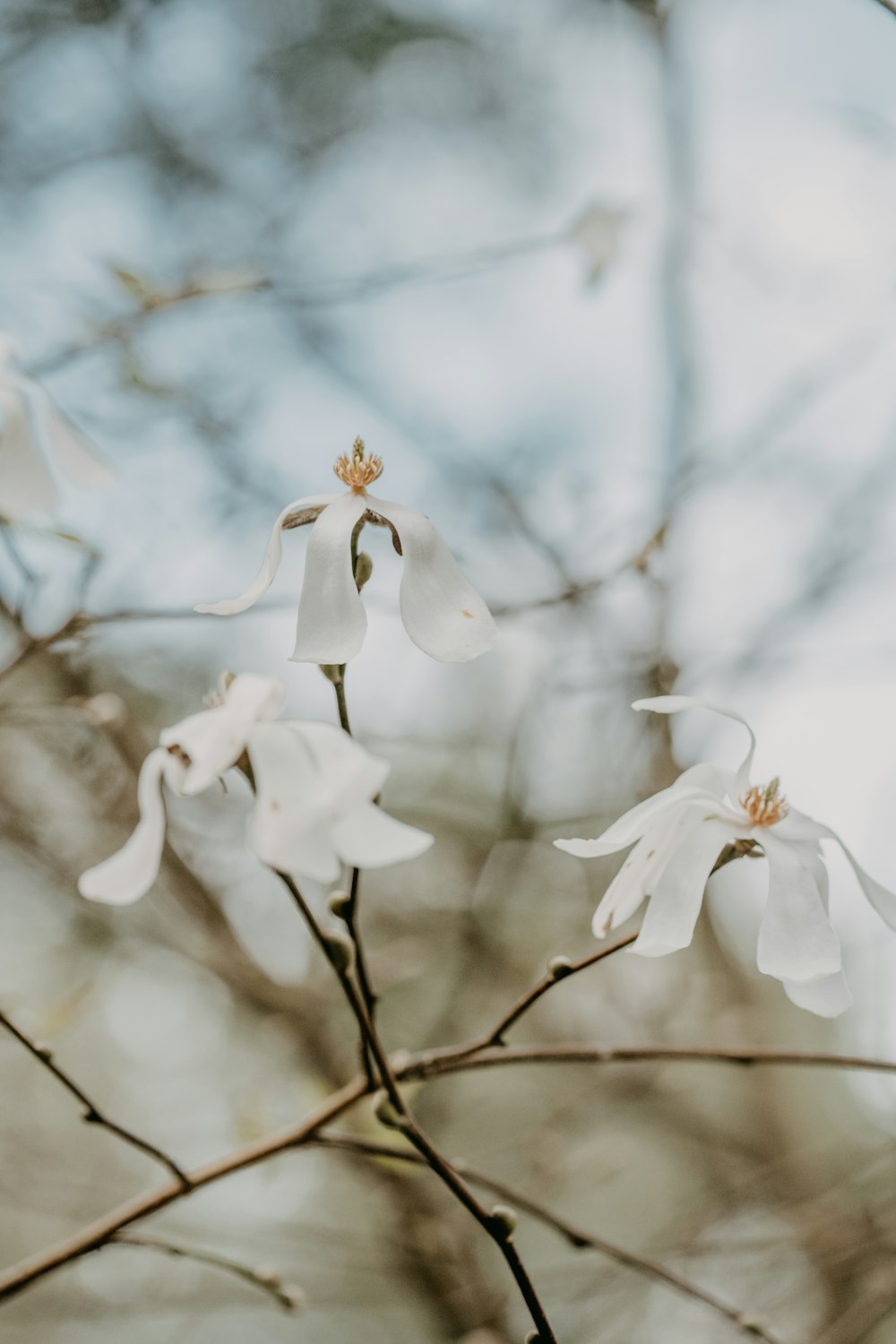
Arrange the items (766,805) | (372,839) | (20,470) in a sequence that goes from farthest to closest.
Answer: (20,470), (766,805), (372,839)

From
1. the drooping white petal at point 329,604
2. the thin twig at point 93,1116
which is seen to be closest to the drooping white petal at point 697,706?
the drooping white petal at point 329,604

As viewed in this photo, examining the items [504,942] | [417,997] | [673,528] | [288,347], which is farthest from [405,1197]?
[288,347]

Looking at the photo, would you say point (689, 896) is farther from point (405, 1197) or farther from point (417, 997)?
point (417, 997)

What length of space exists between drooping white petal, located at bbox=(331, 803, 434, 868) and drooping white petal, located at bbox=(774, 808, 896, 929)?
0.55ft

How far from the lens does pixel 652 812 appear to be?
380 mm

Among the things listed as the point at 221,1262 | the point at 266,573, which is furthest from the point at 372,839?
the point at 221,1262

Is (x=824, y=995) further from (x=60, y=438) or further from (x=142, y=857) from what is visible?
(x=60, y=438)

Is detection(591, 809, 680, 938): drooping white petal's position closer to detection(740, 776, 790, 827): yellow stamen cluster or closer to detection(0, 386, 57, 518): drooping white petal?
detection(740, 776, 790, 827): yellow stamen cluster

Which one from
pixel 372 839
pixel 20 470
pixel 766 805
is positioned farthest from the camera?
pixel 20 470

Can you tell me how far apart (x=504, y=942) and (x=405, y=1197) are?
395 mm

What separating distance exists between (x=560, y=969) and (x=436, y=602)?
0.46 ft

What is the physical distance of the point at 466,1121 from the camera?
73.2 inches

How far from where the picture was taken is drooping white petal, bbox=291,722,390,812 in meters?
0.29

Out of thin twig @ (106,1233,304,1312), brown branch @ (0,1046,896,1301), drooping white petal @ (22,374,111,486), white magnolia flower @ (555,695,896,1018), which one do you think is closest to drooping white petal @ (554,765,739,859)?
white magnolia flower @ (555,695,896,1018)
